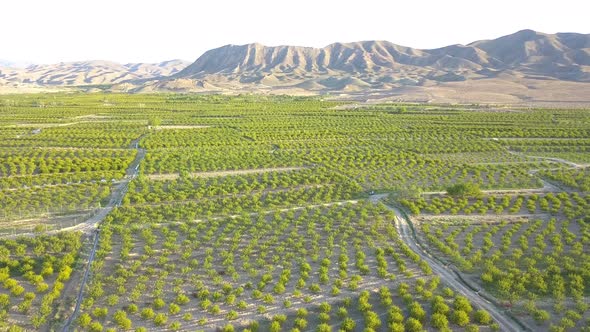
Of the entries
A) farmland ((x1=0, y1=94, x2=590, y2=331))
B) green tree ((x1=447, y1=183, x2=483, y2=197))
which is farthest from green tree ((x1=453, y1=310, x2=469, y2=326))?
green tree ((x1=447, y1=183, x2=483, y2=197))

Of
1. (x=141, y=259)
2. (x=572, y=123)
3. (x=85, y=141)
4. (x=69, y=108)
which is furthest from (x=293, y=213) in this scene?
(x=69, y=108)

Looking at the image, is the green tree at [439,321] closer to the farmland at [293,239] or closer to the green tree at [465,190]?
the farmland at [293,239]

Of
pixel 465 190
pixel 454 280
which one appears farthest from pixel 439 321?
pixel 465 190

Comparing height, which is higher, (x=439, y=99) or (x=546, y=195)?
(x=439, y=99)

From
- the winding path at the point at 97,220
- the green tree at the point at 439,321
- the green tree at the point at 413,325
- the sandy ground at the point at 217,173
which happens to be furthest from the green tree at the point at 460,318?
the sandy ground at the point at 217,173

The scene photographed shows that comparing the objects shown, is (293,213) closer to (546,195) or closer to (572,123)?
(546,195)

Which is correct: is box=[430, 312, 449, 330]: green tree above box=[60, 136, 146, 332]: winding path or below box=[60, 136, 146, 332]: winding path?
below

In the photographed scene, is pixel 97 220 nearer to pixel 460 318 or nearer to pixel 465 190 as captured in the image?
pixel 460 318

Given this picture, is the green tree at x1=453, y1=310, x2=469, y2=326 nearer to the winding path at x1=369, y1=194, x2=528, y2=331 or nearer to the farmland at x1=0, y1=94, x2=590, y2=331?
the farmland at x1=0, y1=94, x2=590, y2=331
